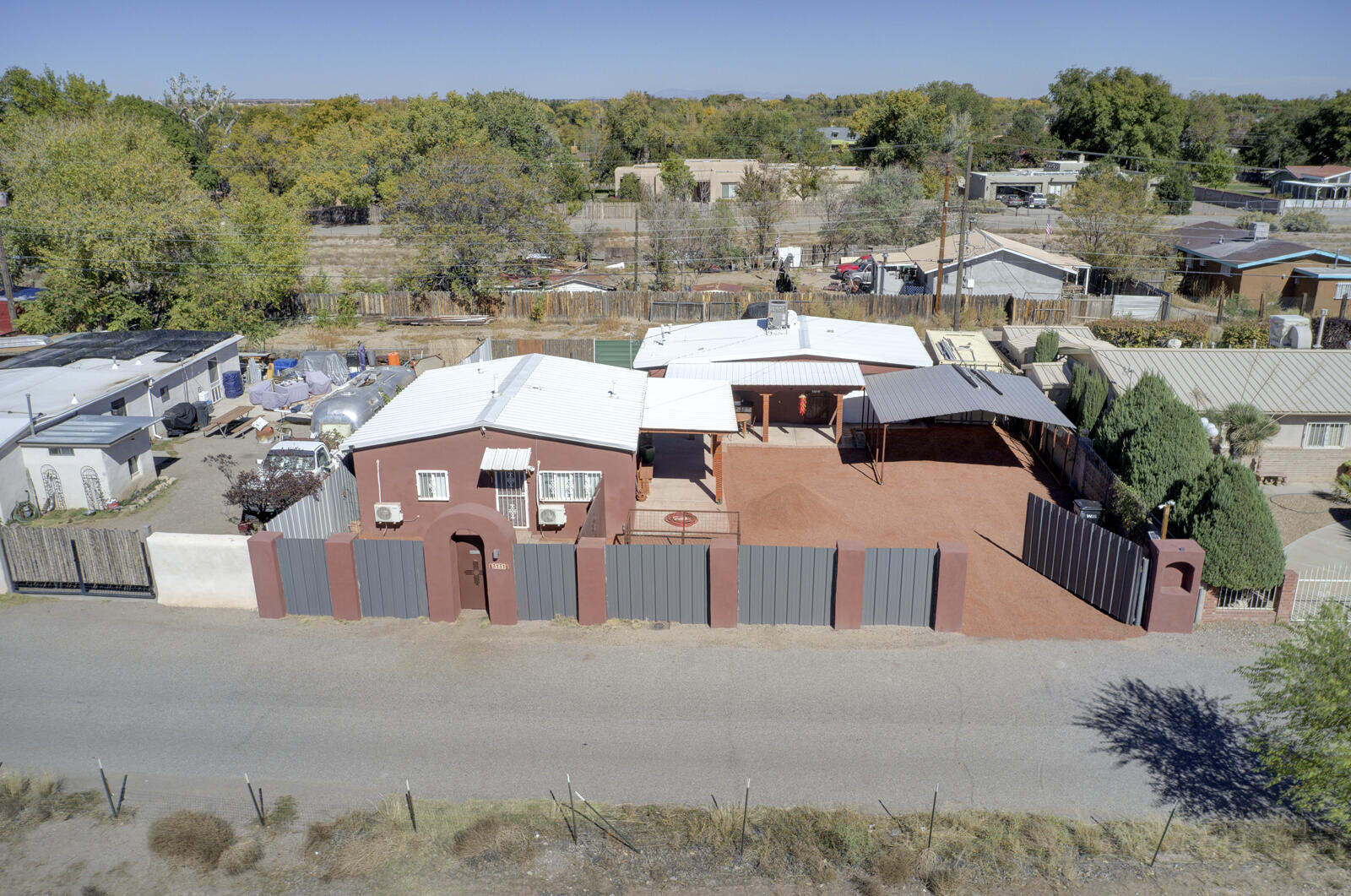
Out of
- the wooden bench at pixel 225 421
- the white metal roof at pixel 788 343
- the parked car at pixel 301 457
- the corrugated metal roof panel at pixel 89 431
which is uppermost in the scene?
the white metal roof at pixel 788 343

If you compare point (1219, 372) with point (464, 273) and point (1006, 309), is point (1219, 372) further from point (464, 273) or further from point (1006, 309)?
point (464, 273)

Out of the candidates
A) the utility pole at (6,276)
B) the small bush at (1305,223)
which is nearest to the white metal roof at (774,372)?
the utility pole at (6,276)

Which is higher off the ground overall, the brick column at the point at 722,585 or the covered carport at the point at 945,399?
the covered carport at the point at 945,399

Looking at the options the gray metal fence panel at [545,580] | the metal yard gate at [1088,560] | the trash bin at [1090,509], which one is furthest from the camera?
the trash bin at [1090,509]

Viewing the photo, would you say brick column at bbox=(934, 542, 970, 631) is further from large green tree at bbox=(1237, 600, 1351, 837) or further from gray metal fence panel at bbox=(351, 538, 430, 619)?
gray metal fence panel at bbox=(351, 538, 430, 619)

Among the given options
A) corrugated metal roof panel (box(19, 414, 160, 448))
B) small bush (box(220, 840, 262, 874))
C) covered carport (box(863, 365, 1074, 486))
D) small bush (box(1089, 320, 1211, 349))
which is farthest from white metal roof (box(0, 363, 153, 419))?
small bush (box(1089, 320, 1211, 349))

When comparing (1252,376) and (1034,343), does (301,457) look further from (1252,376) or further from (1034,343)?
(1252,376)

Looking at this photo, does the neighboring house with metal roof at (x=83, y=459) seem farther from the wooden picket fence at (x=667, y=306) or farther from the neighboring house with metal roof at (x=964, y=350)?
the wooden picket fence at (x=667, y=306)

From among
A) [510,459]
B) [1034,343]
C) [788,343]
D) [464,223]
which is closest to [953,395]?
[788,343]
